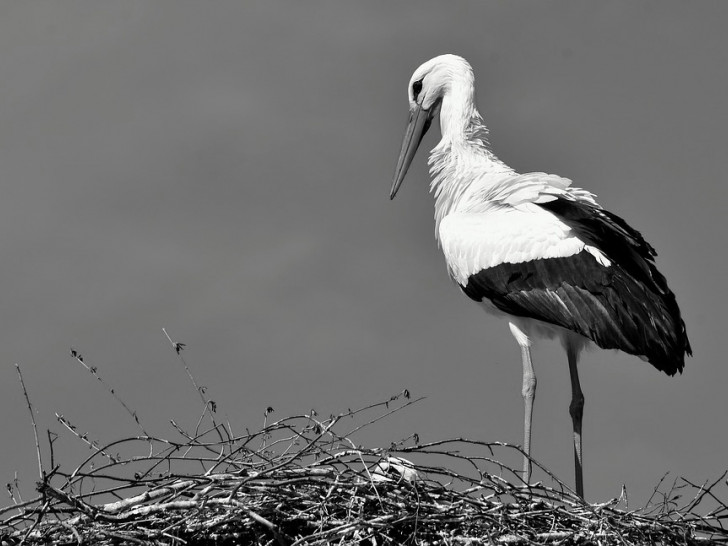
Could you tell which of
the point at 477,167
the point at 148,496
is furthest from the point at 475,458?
the point at 477,167

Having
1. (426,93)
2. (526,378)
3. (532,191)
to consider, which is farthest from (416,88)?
(526,378)

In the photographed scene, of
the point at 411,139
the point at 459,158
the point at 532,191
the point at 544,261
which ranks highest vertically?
the point at 411,139

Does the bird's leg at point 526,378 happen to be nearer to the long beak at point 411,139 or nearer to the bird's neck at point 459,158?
the bird's neck at point 459,158

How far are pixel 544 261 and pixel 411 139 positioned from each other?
1649 mm

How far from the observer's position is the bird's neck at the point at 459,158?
8.59 meters

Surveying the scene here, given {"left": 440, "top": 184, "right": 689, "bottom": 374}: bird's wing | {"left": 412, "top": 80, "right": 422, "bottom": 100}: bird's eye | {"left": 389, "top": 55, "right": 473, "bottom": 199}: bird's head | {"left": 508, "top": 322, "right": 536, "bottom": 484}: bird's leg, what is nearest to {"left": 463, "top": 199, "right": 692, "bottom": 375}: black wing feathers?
{"left": 440, "top": 184, "right": 689, "bottom": 374}: bird's wing

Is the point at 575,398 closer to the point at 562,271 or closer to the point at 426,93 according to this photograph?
the point at 562,271

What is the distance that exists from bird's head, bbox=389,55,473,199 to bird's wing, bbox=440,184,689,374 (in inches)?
39.3

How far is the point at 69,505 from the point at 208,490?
19.9 inches

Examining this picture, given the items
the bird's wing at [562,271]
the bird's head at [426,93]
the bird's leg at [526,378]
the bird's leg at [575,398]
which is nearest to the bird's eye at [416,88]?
the bird's head at [426,93]

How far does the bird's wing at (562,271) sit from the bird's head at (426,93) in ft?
3.28

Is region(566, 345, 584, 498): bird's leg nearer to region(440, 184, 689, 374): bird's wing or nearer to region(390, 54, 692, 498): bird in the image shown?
region(390, 54, 692, 498): bird

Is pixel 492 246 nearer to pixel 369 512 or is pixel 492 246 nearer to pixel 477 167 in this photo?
pixel 477 167

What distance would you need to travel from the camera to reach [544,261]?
8.13m
